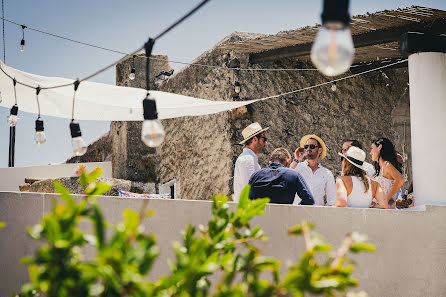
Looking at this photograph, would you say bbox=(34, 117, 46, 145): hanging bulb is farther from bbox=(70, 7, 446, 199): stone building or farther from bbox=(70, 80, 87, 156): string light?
bbox=(70, 7, 446, 199): stone building

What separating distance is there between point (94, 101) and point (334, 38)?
470 cm

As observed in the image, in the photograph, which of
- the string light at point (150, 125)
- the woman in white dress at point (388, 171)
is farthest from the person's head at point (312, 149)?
the string light at point (150, 125)

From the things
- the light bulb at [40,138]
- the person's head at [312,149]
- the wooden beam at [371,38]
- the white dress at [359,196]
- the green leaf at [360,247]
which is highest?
the wooden beam at [371,38]

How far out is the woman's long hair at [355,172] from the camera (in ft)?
13.9

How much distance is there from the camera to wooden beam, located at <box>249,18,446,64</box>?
486 centimetres

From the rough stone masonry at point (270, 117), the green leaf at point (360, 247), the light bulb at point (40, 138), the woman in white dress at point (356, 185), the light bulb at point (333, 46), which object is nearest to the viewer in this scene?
the green leaf at point (360, 247)

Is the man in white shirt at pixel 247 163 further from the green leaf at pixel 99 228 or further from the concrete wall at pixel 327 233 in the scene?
the green leaf at pixel 99 228

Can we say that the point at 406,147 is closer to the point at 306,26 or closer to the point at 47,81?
the point at 306,26

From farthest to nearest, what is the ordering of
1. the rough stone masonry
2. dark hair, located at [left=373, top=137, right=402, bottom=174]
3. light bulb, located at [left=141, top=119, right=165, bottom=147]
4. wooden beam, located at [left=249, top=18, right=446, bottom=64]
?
the rough stone masonry, wooden beam, located at [left=249, top=18, right=446, bottom=64], dark hair, located at [left=373, top=137, right=402, bottom=174], light bulb, located at [left=141, top=119, right=165, bottom=147]

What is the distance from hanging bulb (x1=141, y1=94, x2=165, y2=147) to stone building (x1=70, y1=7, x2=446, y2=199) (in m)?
3.41

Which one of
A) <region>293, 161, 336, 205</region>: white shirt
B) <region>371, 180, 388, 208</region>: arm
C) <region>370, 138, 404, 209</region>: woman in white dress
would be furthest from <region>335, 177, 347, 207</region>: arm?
<region>293, 161, 336, 205</region>: white shirt

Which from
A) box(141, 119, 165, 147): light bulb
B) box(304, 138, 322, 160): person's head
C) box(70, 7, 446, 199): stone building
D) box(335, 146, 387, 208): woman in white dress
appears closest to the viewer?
box(141, 119, 165, 147): light bulb

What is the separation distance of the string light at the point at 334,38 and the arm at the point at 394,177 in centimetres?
322

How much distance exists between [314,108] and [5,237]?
4.41 m
